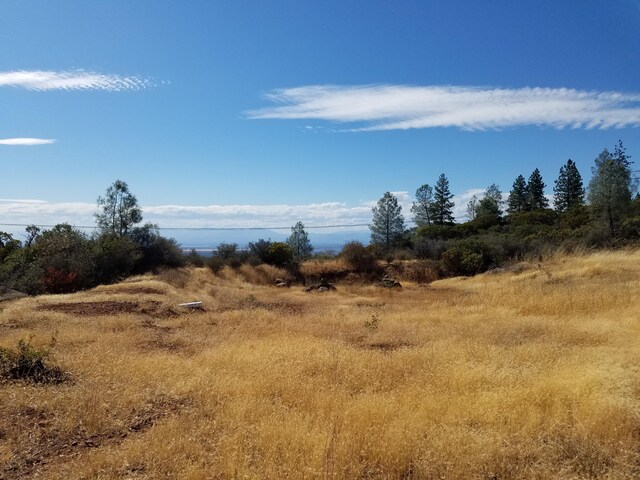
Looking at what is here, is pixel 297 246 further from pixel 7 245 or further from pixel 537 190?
pixel 537 190

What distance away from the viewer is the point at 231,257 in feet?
107

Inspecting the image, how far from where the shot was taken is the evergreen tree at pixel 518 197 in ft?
232

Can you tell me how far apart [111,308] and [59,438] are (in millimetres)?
10644

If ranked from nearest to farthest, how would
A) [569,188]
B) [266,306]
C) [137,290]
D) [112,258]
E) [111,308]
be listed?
[111,308] → [266,306] → [137,290] → [112,258] → [569,188]

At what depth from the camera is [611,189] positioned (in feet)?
125

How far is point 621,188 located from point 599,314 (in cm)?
3361

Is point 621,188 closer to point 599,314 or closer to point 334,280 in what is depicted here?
point 334,280

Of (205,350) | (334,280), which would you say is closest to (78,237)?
(334,280)

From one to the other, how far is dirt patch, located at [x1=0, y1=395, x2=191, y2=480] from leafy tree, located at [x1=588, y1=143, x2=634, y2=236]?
4081 cm

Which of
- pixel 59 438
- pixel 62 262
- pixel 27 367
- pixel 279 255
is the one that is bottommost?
pixel 59 438

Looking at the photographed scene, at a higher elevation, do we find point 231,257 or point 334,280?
point 231,257

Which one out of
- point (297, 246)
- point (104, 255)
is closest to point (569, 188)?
point (297, 246)

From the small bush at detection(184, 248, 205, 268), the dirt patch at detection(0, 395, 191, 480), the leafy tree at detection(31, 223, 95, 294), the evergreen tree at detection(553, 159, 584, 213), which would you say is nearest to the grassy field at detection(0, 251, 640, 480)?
the dirt patch at detection(0, 395, 191, 480)

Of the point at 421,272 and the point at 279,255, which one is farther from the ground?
the point at 279,255
